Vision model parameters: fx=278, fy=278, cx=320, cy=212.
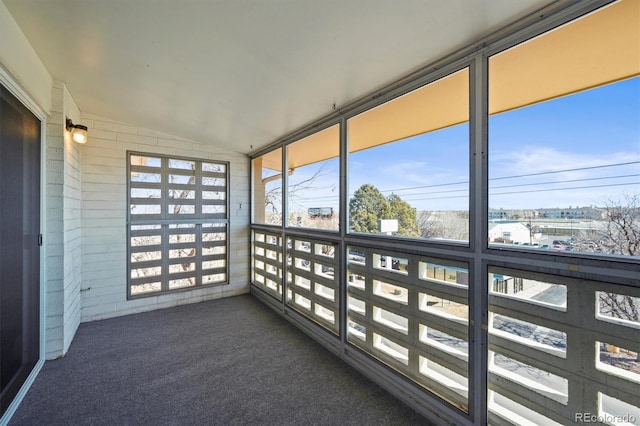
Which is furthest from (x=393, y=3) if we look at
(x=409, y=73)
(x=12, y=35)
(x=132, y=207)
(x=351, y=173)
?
(x=132, y=207)

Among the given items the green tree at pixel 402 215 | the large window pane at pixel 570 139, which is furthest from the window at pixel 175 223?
the large window pane at pixel 570 139

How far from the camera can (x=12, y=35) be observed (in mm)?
1823

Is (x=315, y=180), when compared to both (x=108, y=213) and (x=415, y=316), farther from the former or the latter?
(x=108, y=213)

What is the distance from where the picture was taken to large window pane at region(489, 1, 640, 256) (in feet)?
4.00

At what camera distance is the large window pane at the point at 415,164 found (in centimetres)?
180

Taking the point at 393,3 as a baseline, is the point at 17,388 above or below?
below

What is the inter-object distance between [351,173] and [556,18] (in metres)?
1.62

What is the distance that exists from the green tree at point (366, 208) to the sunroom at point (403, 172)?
24mm

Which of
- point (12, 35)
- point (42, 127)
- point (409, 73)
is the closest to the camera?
point (12, 35)

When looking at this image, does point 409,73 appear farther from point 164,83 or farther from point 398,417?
point 398,417

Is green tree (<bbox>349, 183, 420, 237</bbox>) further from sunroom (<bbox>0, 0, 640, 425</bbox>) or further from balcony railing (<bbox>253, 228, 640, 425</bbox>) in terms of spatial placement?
balcony railing (<bbox>253, 228, 640, 425</bbox>)

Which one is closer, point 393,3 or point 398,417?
point 393,3

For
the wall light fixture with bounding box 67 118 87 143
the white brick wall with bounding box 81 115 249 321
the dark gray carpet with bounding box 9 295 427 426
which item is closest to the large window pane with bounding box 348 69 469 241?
the dark gray carpet with bounding box 9 295 427 426

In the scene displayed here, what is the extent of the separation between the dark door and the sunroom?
0.02m
